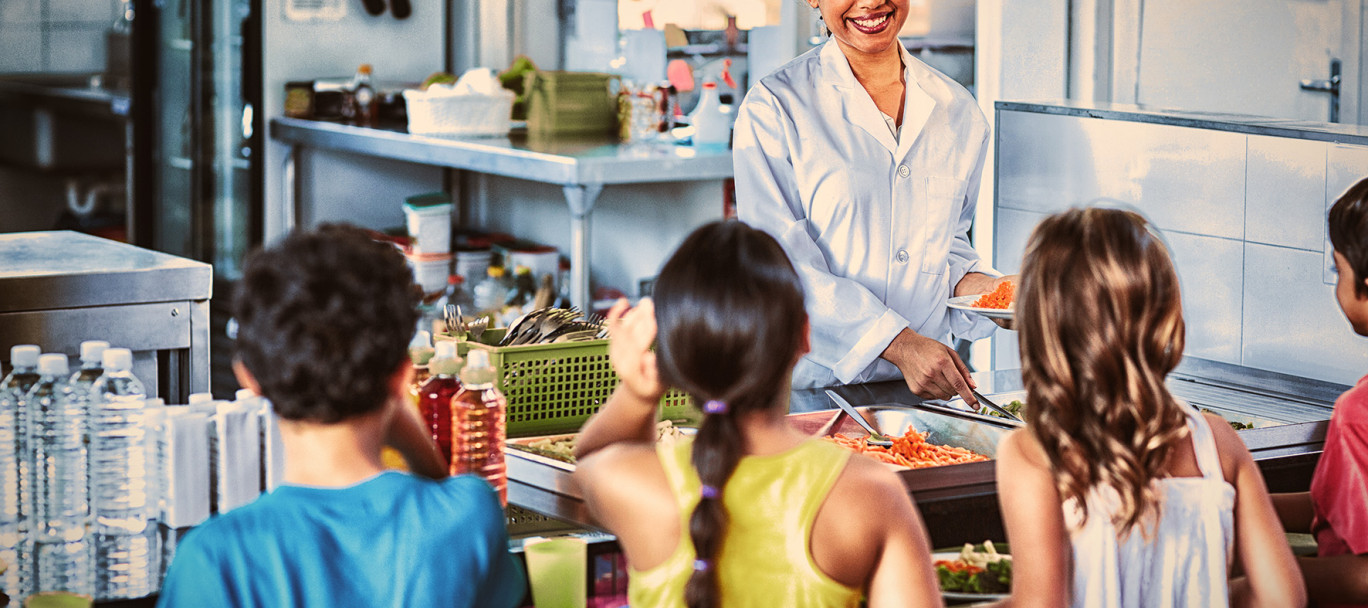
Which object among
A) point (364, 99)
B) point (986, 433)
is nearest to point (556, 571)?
point (986, 433)

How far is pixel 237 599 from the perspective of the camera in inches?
48.7

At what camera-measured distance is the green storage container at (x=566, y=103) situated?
4832 millimetres

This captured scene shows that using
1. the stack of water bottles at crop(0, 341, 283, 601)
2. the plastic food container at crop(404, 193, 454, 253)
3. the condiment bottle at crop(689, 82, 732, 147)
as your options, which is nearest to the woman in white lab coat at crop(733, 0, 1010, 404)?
the stack of water bottles at crop(0, 341, 283, 601)

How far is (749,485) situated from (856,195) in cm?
118

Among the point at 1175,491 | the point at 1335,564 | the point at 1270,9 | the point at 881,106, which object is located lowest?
the point at 1335,564

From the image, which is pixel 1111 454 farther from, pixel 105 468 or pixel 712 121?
pixel 712 121

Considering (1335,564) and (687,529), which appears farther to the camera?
(1335,564)

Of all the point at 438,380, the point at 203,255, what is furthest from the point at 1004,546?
the point at 203,255

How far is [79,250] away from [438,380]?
1390mm

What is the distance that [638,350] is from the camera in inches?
55.6

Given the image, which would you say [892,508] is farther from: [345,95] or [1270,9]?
[345,95]

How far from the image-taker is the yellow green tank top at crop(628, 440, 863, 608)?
131 centimetres

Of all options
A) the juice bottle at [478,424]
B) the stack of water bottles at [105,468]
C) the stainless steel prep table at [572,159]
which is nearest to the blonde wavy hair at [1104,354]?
the juice bottle at [478,424]

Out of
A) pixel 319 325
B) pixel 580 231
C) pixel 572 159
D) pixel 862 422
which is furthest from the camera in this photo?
pixel 580 231
